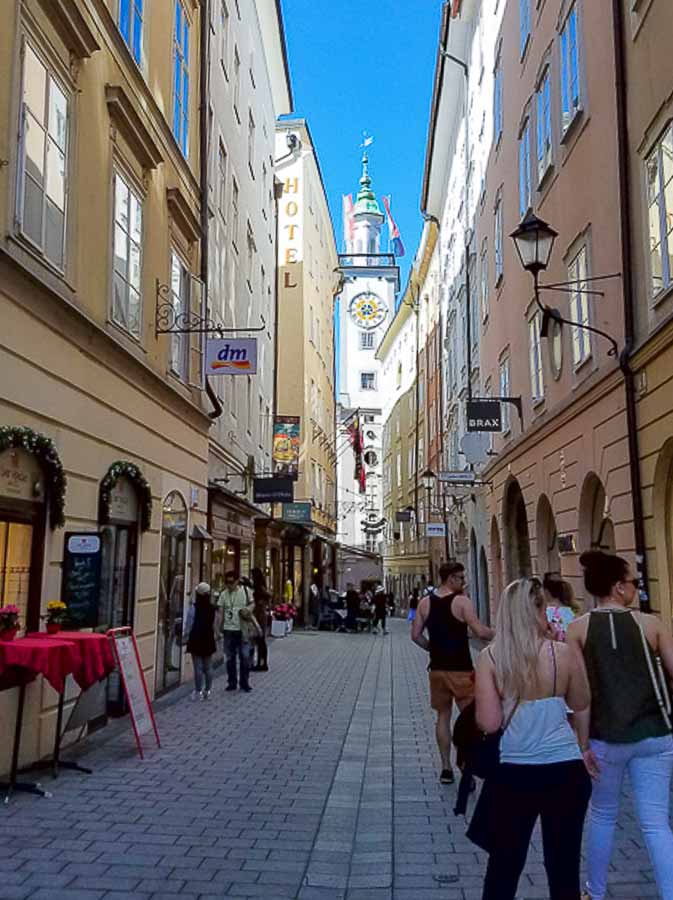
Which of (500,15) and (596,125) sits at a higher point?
(500,15)

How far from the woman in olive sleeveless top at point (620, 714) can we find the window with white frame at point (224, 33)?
708 inches

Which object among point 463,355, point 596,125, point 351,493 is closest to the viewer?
point 596,125

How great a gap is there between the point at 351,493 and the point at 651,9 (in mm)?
70238

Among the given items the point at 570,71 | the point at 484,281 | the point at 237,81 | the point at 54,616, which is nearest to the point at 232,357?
the point at 54,616

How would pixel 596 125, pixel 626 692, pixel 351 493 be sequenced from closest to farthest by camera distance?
1. pixel 626 692
2. pixel 596 125
3. pixel 351 493

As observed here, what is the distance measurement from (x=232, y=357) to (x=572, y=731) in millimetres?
10145

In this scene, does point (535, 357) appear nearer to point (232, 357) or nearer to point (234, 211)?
point (232, 357)

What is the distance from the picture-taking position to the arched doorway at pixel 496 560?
23.5 m

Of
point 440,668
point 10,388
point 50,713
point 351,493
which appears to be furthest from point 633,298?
point 351,493

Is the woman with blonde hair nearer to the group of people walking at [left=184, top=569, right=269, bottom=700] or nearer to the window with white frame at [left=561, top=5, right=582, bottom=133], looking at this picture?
the group of people walking at [left=184, top=569, right=269, bottom=700]

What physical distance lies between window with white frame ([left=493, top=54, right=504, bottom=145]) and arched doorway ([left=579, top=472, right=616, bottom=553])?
38.7 feet

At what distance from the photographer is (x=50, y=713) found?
27.0 ft

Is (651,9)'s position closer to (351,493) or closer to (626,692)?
(626,692)

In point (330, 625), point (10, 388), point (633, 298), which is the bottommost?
point (330, 625)
